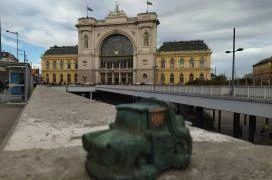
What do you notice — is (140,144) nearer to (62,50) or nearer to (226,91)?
(226,91)

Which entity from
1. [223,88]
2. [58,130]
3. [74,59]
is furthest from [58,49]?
[58,130]

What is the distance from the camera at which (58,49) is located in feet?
389

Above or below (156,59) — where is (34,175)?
below

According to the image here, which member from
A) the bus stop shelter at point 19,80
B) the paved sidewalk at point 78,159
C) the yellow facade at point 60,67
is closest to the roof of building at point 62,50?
the yellow facade at point 60,67

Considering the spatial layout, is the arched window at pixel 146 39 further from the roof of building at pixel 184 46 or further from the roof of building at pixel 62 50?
the roof of building at pixel 62 50

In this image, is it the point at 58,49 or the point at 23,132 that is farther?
the point at 58,49

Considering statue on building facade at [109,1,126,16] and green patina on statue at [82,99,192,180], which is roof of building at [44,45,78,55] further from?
green patina on statue at [82,99,192,180]

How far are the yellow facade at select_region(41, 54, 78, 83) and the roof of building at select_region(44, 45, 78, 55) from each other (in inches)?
111

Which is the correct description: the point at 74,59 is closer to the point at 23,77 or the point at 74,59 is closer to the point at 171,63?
the point at 171,63

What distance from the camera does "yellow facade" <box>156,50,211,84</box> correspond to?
9681 centimetres

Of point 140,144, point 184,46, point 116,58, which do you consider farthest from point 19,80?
point 184,46

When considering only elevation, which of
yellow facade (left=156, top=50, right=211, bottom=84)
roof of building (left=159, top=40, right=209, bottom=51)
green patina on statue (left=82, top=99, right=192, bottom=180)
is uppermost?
roof of building (left=159, top=40, right=209, bottom=51)

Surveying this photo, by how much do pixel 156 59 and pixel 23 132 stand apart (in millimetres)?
93621

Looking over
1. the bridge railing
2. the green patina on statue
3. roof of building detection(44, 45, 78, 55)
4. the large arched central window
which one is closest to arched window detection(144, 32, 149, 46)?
the large arched central window
